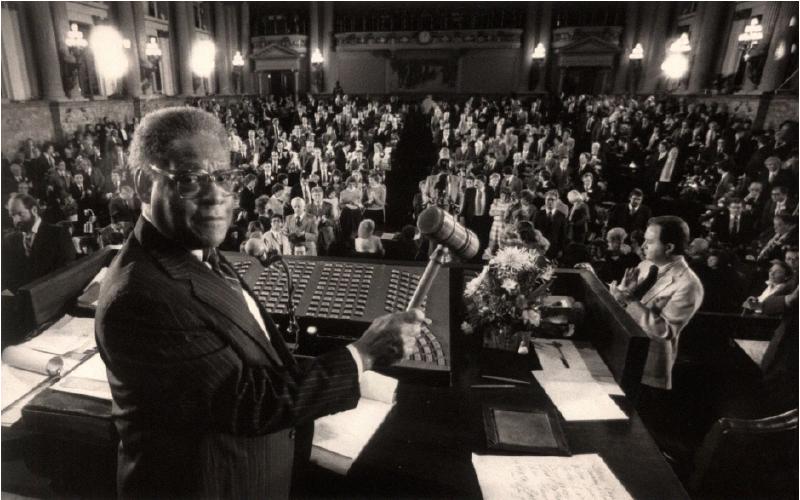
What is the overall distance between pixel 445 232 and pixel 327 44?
25.4 metres

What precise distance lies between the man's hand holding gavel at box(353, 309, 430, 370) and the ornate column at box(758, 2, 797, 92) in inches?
436

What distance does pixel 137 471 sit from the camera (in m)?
1.12

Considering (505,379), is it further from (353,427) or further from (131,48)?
(131,48)

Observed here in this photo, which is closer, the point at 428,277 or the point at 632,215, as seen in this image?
the point at 428,277

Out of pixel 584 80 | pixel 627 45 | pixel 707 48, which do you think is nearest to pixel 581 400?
pixel 707 48

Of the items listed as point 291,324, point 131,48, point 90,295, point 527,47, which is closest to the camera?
point 291,324

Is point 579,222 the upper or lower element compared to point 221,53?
lower

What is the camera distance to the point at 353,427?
1420 millimetres

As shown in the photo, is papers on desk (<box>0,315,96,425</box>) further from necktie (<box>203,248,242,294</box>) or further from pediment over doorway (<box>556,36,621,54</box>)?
pediment over doorway (<box>556,36,621,54</box>)

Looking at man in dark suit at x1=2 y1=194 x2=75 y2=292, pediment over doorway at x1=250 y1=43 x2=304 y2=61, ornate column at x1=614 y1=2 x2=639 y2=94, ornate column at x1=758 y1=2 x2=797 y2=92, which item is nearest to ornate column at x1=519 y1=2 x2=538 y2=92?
ornate column at x1=614 y1=2 x2=639 y2=94

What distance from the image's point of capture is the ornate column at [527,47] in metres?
21.6

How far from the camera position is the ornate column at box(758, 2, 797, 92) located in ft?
28.1

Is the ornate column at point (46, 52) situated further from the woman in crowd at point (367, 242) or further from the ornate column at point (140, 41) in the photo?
the woman in crowd at point (367, 242)

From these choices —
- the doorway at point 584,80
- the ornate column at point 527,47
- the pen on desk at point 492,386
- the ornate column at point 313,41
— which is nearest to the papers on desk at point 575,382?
the pen on desk at point 492,386
